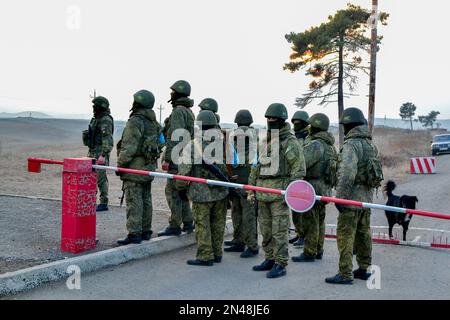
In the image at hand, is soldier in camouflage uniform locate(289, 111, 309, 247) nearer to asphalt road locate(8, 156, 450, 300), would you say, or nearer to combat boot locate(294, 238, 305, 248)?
combat boot locate(294, 238, 305, 248)

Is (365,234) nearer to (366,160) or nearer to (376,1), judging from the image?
(366,160)

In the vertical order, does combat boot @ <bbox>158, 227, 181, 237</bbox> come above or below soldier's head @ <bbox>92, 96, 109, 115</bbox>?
below

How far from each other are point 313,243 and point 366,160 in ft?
5.58

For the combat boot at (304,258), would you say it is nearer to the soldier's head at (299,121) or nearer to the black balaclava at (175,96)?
the soldier's head at (299,121)

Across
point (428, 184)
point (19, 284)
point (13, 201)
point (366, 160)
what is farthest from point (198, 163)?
point (428, 184)

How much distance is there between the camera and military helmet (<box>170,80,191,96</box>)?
7887 millimetres

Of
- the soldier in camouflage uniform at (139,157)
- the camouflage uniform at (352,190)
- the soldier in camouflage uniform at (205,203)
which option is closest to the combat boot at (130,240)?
the soldier in camouflage uniform at (139,157)

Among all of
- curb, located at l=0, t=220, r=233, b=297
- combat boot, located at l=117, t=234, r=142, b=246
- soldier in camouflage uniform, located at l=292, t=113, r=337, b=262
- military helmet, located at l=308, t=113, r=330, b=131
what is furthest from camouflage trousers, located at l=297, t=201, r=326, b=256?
combat boot, located at l=117, t=234, r=142, b=246

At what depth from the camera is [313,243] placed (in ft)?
24.0

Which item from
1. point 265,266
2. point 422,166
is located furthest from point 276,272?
point 422,166

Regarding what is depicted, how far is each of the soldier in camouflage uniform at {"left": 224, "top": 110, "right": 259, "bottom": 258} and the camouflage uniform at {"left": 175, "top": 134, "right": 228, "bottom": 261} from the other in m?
0.62

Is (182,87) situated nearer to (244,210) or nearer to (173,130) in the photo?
(173,130)

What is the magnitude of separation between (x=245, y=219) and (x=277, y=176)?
135 cm

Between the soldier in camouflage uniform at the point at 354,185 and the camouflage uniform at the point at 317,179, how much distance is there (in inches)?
40.8
